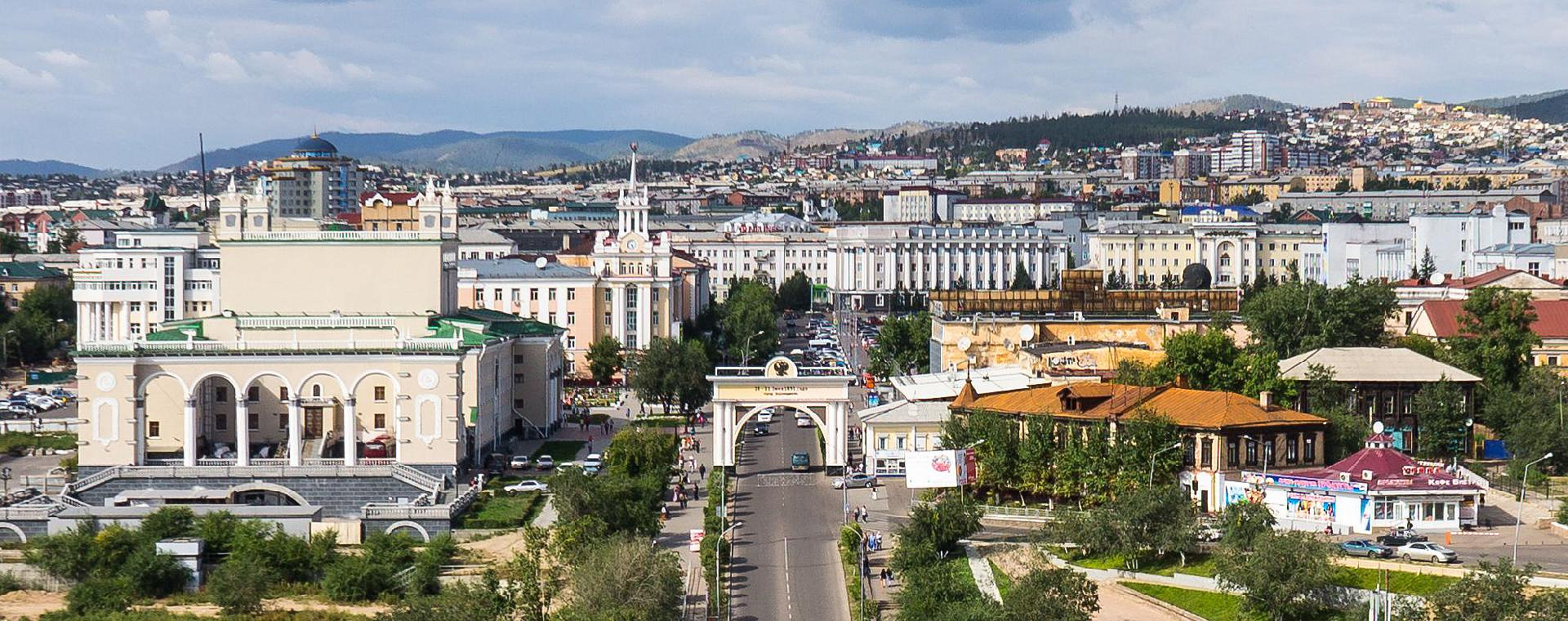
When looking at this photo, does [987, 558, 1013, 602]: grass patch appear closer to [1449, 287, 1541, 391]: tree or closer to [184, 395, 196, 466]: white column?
[184, 395, 196, 466]: white column

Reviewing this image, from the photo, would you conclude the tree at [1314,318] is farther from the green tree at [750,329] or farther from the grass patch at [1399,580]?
the grass patch at [1399,580]

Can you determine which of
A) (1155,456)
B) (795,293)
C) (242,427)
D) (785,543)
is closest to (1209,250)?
(795,293)

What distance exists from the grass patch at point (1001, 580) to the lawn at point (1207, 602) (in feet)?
8.20

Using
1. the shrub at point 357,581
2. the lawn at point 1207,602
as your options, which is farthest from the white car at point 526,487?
the lawn at point 1207,602

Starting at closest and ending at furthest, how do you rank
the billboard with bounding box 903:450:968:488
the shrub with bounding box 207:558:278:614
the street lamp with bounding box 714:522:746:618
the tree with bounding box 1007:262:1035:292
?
the street lamp with bounding box 714:522:746:618 → the shrub with bounding box 207:558:278:614 → the billboard with bounding box 903:450:968:488 → the tree with bounding box 1007:262:1035:292

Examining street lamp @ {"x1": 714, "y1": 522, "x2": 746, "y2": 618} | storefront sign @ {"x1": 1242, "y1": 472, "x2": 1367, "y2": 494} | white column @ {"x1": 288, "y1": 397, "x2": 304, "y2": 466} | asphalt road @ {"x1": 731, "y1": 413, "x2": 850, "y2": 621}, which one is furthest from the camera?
white column @ {"x1": 288, "y1": 397, "x2": 304, "y2": 466}

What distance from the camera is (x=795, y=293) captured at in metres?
170

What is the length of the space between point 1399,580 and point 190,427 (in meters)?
34.9

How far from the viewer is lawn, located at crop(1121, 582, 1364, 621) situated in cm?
4446

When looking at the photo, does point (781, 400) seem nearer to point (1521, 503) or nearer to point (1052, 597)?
point (1521, 503)

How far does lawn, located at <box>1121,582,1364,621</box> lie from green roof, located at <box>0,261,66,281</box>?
94.3 meters

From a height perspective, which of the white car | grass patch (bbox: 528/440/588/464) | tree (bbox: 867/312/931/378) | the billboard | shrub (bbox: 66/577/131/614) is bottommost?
shrub (bbox: 66/577/131/614)

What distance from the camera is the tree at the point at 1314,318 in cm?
7919

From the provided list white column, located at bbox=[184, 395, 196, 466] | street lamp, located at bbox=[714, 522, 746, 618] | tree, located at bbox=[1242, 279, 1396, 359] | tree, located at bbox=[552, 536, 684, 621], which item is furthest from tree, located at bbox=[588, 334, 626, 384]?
tree, located at bbox=[552, 536, 684, 621]
